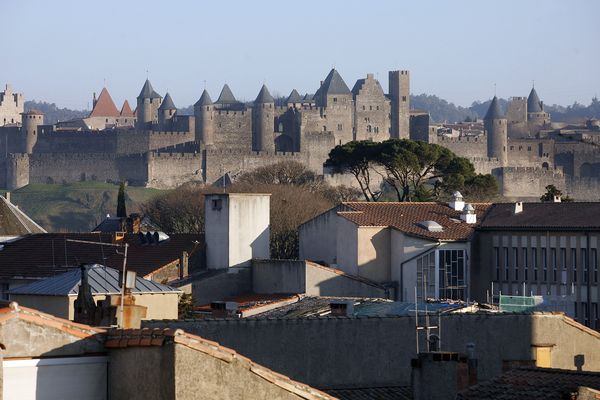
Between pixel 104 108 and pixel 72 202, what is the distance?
4803 centimetres

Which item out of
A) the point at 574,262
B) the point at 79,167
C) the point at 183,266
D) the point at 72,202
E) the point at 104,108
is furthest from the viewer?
the point at 104,108

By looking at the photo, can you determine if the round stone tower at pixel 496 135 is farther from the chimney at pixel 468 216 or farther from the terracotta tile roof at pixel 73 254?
the terracotta tile roof at pixel 73 254

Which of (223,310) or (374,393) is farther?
(223,310)

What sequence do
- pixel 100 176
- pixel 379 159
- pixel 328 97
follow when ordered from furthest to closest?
pixel 328 97, pixel 100 176, pixel 379 159

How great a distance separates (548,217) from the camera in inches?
941

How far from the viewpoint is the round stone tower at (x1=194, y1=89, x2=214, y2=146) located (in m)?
82.6

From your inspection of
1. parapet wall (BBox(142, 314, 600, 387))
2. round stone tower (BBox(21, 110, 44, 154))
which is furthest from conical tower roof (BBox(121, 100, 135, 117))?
parapet wall (BBox(142, 314, 600, 387))

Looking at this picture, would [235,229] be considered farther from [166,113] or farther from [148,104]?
[148,104]

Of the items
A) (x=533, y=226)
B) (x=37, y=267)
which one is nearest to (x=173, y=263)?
(x=37, y=267)

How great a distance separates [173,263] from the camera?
22.5 meters

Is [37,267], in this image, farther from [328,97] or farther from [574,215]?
[328,97]

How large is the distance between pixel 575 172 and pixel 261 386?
267ft

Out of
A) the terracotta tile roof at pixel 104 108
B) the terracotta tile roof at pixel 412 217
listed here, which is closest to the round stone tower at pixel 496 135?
the terracotta tile roof at pixel 104 108

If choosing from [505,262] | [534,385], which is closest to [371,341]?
[534,385]
